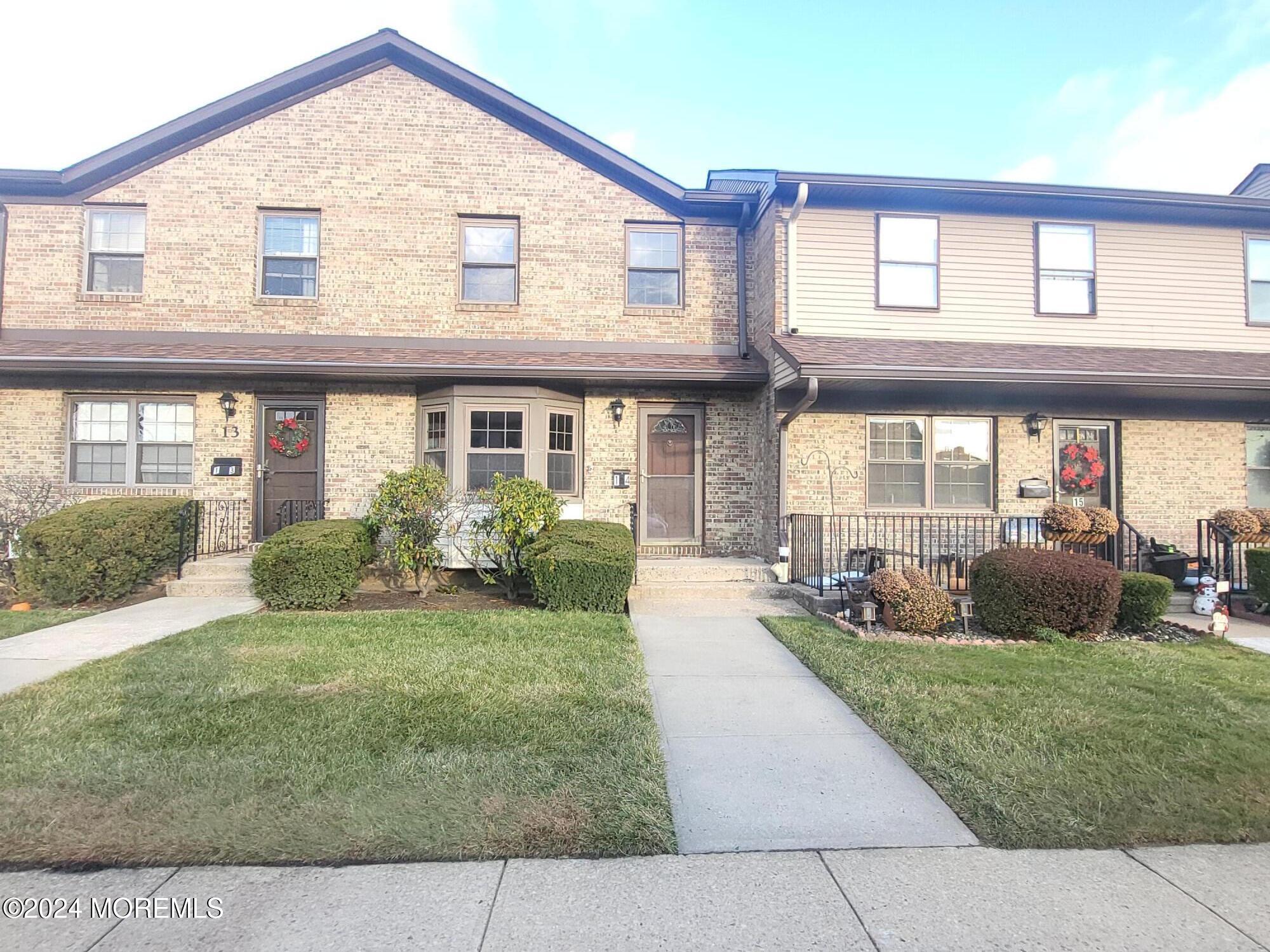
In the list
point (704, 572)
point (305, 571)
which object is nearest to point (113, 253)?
point (305, 571)

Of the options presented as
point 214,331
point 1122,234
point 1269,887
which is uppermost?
point 1122,234

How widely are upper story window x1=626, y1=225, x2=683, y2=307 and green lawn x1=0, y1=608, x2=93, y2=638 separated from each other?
8.31 m

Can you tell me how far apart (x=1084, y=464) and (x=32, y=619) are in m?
13.7

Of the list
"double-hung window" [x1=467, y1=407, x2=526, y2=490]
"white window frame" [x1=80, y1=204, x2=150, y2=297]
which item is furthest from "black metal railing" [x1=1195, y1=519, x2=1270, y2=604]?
"white window frame" [x1=80, y1=204, x2=150, y2=297]

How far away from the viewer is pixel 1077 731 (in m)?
3.99

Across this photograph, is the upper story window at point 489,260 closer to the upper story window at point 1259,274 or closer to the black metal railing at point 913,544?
the black metal railing at point 913,544

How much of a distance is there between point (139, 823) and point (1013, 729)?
4649mm

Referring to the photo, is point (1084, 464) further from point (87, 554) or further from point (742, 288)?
point (87, 554)

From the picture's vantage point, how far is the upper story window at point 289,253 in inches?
404

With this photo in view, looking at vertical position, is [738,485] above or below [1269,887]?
above

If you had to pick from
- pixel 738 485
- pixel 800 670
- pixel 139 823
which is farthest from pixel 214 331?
pixel 800 670

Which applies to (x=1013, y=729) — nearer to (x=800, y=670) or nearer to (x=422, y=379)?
(x=800, y=670)

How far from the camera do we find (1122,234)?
10.2m

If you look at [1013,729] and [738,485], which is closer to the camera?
[1013,729]
